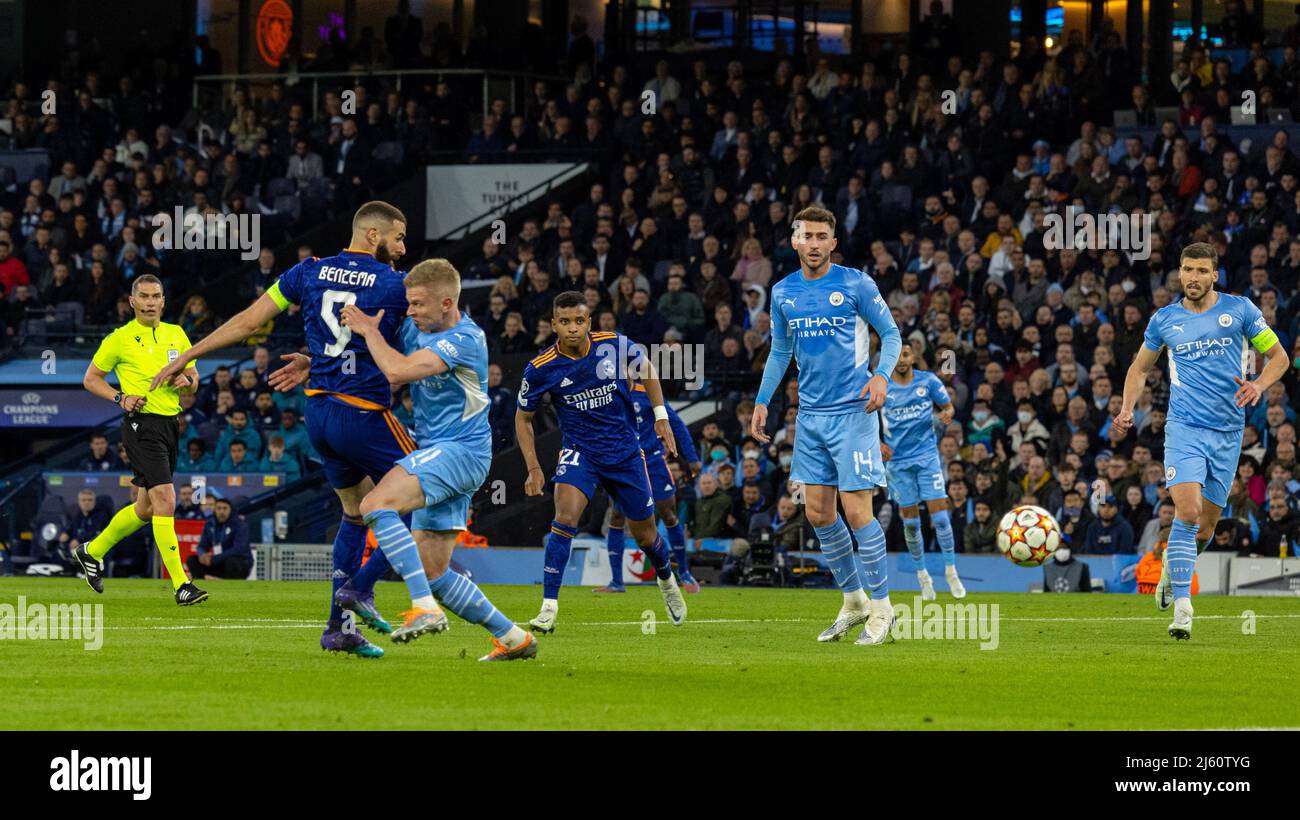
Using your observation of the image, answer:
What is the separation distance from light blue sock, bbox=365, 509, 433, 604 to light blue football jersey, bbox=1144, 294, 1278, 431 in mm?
5959

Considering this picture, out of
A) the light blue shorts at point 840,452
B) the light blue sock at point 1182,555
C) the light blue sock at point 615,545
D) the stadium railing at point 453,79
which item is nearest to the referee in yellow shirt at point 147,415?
the light blue sock at point 615,545

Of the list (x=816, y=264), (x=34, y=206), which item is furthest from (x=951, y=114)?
(x=816, y=264)

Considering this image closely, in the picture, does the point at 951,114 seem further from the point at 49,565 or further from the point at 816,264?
the point at 816,264

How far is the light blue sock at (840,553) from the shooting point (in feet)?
42.3

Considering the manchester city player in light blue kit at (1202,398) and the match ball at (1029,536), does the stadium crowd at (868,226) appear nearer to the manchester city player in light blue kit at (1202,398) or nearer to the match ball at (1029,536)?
the match ball at (1029,536)

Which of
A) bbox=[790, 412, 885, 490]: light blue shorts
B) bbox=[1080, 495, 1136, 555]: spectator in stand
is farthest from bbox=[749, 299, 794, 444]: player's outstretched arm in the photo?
bbox=[1080, 495, 1136, 555]: spectator in stand

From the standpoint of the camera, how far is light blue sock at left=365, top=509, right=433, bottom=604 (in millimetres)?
10352

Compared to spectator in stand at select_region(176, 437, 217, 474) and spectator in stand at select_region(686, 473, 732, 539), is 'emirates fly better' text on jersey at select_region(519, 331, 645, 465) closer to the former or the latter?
spectator in stand at select_region(686, 473, 732, 539)

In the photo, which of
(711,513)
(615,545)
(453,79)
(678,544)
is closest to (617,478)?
(678,544)

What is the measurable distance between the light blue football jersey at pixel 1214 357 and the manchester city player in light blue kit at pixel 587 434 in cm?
371

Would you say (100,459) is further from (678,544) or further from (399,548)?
(399,548)

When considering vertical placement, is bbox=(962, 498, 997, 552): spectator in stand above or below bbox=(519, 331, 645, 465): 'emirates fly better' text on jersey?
below

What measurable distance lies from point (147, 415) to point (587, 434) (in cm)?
433

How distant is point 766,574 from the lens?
78.0 ft
